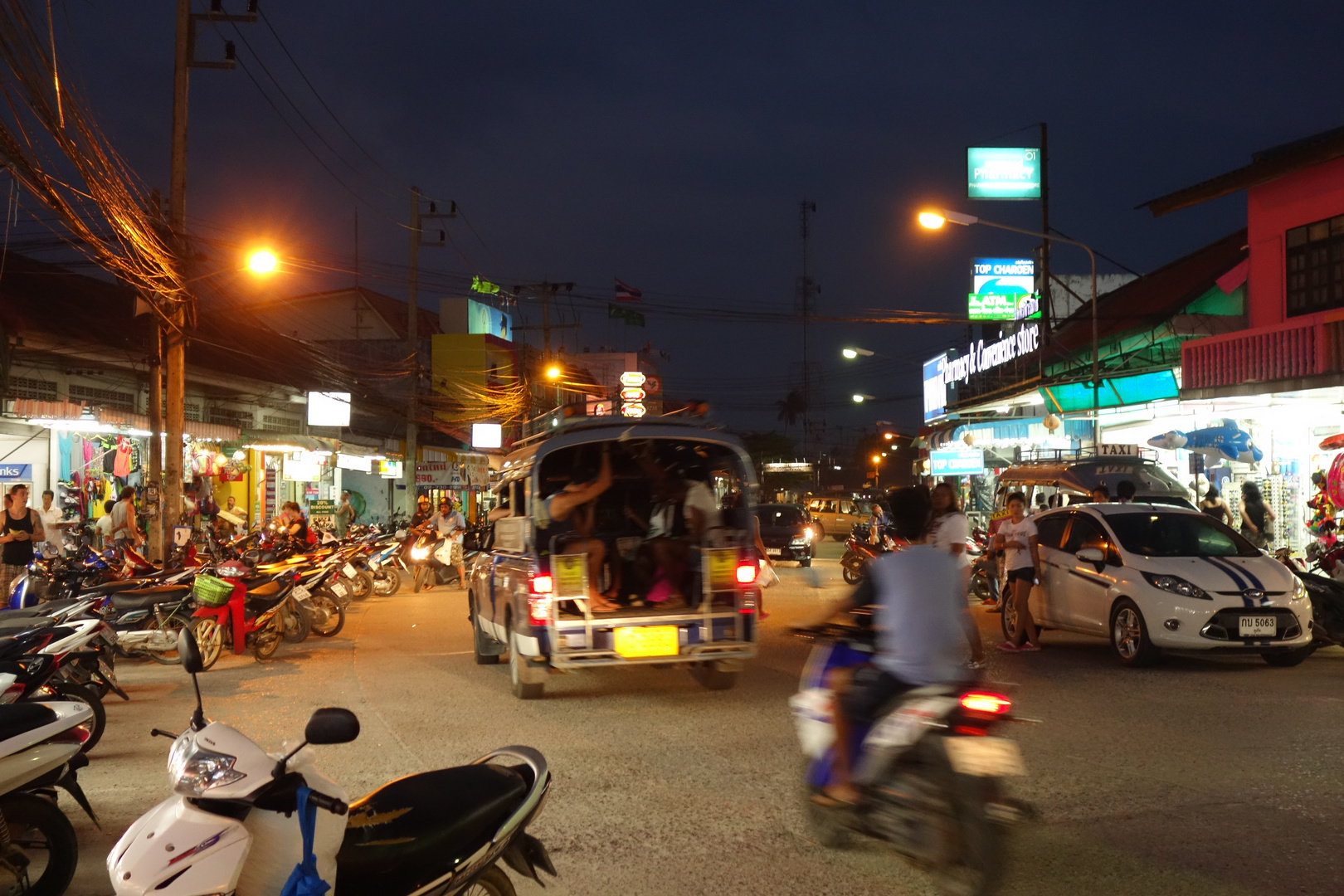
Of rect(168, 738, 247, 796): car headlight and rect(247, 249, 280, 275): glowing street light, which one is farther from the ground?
rect(247, 249, 280, 275): glowing street light

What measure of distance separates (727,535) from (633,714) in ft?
5.65

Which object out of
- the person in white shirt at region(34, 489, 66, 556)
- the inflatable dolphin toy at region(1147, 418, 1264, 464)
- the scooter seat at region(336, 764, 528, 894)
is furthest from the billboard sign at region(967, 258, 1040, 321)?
the scooter seat at region(336, 764, 528, 894)

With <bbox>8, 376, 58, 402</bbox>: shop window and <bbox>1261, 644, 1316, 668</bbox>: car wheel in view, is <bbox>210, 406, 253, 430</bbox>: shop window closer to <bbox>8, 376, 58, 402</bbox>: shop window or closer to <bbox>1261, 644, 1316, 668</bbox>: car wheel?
<bbox>8, 376, 58, 402</bbox>: shop window

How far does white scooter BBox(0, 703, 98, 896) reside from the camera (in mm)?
4758

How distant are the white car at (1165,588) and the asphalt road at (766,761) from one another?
34 cm

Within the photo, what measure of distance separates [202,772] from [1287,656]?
34.0 feet

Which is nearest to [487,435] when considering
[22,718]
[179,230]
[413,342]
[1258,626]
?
[413,342]

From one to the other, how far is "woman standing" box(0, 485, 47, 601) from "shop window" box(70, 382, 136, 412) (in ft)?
22.3

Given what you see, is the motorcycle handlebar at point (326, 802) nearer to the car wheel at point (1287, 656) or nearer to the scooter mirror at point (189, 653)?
the scooter mirror at point (189, 653)

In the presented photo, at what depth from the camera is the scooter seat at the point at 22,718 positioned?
4.82m

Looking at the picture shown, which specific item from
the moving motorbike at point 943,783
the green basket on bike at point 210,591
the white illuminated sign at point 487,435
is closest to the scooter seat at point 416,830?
the moving motorbike at point 943,783

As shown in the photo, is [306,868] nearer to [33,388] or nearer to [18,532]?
[18,532]

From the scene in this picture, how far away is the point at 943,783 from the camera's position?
15.1 feet

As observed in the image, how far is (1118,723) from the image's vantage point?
26.5 ft
